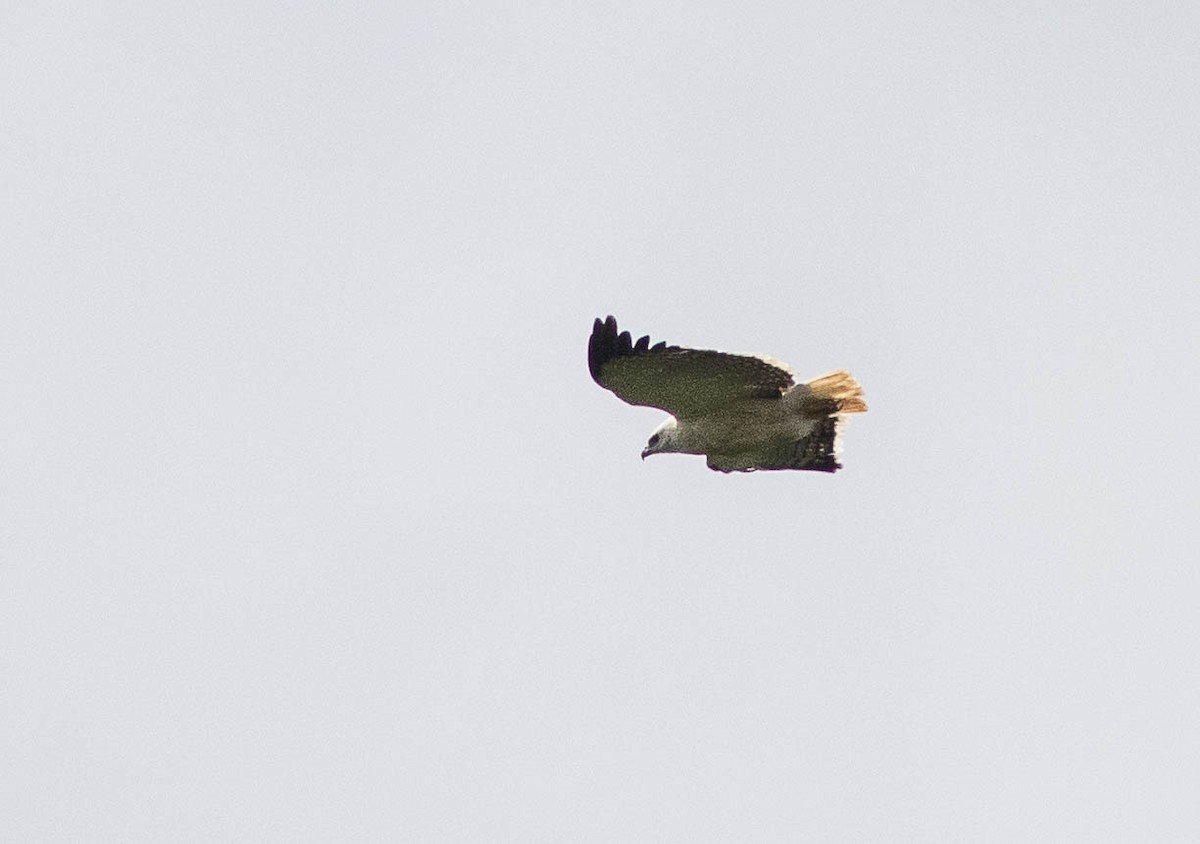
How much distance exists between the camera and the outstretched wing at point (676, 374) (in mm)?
12609

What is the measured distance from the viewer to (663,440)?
13719mm

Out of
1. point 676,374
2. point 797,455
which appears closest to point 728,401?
point 676,374

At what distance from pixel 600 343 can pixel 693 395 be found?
Answer: 36.3 inches

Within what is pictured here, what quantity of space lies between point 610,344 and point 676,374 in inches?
21.4

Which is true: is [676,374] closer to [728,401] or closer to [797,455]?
[728,401]

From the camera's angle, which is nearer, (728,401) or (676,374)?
(676,374)

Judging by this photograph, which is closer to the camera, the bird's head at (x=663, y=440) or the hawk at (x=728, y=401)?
the hawk at (x=728, y=401)

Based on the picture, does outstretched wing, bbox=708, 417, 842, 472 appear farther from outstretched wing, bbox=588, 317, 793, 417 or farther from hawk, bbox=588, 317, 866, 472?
outstretched wing, bbox=588, 317, 793, 417

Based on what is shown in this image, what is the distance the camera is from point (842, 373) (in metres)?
13.4

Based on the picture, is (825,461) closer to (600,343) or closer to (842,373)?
(842,373)

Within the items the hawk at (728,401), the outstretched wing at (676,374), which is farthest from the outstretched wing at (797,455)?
the outstretched wing at (676,374)

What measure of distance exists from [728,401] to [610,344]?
1.14 metres

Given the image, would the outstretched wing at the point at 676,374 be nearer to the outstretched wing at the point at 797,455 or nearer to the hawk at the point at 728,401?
the hawk at the point at 728,401

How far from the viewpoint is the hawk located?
12.7 m
